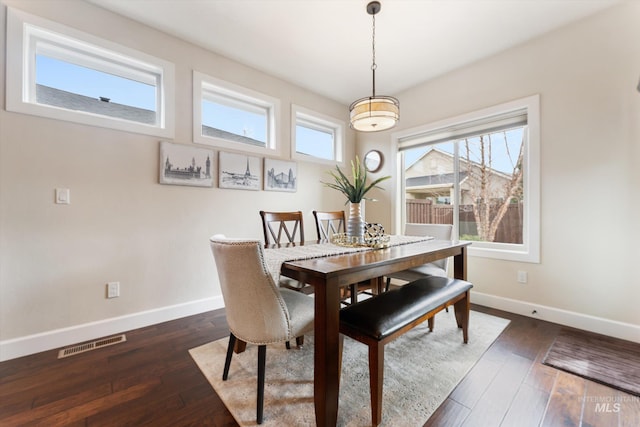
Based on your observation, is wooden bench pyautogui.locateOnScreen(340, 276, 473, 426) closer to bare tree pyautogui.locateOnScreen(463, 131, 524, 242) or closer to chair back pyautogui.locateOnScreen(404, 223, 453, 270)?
chair back pyautogui.locateOnScreen(404, 223, 453, 270)

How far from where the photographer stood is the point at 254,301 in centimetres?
122

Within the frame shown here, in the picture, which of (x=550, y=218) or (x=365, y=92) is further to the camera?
(x=365, y=92)

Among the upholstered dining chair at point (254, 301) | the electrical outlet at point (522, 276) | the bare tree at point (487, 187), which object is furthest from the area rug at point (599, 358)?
the upholstered dining chair at point (254, 301)

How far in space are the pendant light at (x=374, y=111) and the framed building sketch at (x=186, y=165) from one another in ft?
5.12

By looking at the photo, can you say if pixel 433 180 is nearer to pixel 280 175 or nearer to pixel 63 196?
pixel 280 175

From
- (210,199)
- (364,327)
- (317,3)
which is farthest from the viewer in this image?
(210,199)

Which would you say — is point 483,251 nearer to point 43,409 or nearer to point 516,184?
point 516,184

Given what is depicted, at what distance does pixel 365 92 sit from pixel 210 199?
2.61 metres

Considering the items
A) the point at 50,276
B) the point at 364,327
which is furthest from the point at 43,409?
the point at 364,327

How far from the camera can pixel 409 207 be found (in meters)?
3.70

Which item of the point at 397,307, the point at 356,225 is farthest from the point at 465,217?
the point at 397,307

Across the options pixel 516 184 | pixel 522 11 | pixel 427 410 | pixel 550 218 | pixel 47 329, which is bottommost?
pixel 427 410

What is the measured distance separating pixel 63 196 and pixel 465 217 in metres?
3.95

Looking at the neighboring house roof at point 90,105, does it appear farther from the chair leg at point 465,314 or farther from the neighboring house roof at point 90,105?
the chair leg at point 465,314
